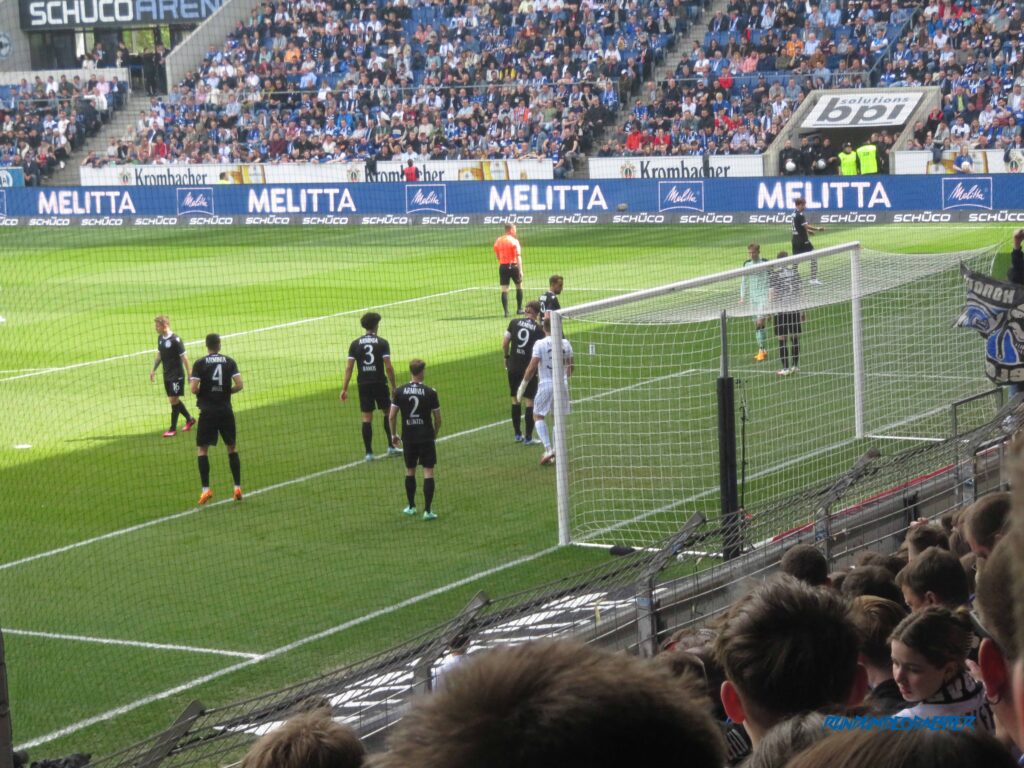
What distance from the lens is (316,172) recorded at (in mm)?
46469

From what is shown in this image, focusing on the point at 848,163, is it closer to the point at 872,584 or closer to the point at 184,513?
the point at 184,513

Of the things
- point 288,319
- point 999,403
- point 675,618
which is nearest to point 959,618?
point 675,618

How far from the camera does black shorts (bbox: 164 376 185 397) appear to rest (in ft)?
62.6

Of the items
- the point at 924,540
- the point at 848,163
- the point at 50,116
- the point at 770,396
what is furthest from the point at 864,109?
the point at 924,540

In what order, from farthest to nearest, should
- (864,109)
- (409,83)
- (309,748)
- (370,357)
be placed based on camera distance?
(409,83) < (864,109) < (370,357) < (309,748)

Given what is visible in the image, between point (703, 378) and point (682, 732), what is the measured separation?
17762 mm

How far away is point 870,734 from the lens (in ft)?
6.10

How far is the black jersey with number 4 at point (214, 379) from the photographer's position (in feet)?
52.1

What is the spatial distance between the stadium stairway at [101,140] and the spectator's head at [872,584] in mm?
49322

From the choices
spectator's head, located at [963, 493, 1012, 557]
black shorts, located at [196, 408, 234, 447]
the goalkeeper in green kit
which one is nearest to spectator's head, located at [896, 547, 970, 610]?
spectator's head, located at [963, 493, 1012, 557]

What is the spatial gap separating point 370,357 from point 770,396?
16.8 feet

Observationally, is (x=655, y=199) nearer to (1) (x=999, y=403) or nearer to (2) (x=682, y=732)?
(1) (x=999, y=403)

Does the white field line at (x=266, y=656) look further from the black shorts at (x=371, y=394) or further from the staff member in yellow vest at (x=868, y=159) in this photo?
the staff member in yellow vest at (x=868, y=159)

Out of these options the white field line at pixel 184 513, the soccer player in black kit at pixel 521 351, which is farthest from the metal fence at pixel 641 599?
the soccer player in black kit at pixel 521 351
